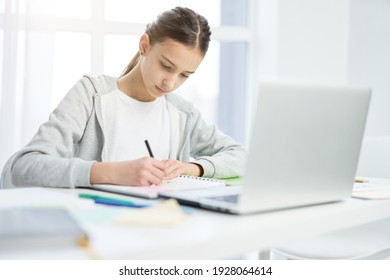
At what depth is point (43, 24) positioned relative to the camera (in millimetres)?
2137

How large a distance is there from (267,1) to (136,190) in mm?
1969

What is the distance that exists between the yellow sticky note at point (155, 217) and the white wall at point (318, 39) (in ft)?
6.16

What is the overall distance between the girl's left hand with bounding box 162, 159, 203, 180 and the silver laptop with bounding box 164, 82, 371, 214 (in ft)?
0.84

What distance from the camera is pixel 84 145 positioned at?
1.51 meters

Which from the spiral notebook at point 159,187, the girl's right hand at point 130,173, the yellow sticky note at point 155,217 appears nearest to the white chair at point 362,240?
the spiral notebook at point 159,187

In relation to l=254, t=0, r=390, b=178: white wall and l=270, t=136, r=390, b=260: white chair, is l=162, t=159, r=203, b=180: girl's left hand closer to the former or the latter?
l=270, t=136, r=390, b=260: white chair

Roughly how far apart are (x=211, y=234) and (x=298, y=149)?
0.24 m

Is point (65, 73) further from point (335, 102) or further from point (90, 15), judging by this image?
point (335, 102)

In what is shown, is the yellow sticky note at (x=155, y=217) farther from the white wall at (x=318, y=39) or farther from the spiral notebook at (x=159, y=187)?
the white wall at (x=318, y=39)

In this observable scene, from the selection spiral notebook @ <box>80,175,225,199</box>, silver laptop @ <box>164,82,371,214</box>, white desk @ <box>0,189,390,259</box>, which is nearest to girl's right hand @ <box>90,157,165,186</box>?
spiral notebook @ <box>80,175,225,199</box>

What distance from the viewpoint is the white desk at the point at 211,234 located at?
23.5 inches

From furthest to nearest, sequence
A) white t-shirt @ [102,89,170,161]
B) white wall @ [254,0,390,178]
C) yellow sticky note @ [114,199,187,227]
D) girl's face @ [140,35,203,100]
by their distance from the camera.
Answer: white wall @ [254,0,390,178] → white t-shirt @ [102,89,170,161] → girl's face @ [140,35,203,100] → yellow sticky note @ [114,199,187,227]

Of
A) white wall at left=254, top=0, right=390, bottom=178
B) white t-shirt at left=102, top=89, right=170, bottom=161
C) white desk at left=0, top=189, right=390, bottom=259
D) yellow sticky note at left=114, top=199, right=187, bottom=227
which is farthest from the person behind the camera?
white wall at left=254, top=0, right=390, bottom=178

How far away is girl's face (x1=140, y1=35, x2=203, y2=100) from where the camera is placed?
4.83ft
